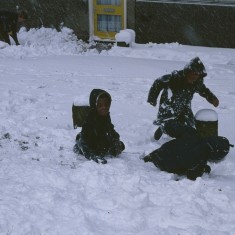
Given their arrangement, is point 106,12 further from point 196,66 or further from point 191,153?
point 191,153

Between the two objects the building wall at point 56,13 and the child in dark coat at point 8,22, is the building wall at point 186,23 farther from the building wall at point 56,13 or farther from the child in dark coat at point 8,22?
the child in dark coat at point 8,22

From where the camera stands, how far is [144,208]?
14.4 ft

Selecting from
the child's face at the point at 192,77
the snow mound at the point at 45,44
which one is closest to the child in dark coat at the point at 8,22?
the snow mound at the point at 45,44

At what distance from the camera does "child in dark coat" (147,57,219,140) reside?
6055 mm

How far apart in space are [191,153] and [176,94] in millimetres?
1503

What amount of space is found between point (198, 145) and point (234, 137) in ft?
6.60

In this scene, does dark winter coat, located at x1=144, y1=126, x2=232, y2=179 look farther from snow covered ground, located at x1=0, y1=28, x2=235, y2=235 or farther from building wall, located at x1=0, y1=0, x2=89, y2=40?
building wall, located at x1=0, y1=0, x2=89, y2=40

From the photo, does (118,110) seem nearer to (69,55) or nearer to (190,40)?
(69,55)

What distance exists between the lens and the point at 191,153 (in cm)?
503

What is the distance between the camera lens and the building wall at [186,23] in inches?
519

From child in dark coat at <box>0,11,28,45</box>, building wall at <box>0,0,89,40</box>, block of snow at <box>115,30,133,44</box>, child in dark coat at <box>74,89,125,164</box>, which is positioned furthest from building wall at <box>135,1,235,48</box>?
child in dark coat at <box>74,89,125,164</box>

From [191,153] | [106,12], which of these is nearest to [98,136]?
[191,153]

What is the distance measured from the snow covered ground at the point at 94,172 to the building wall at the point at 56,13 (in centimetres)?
476

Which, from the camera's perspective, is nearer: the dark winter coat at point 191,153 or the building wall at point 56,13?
the dark winter coat at point 191,153
